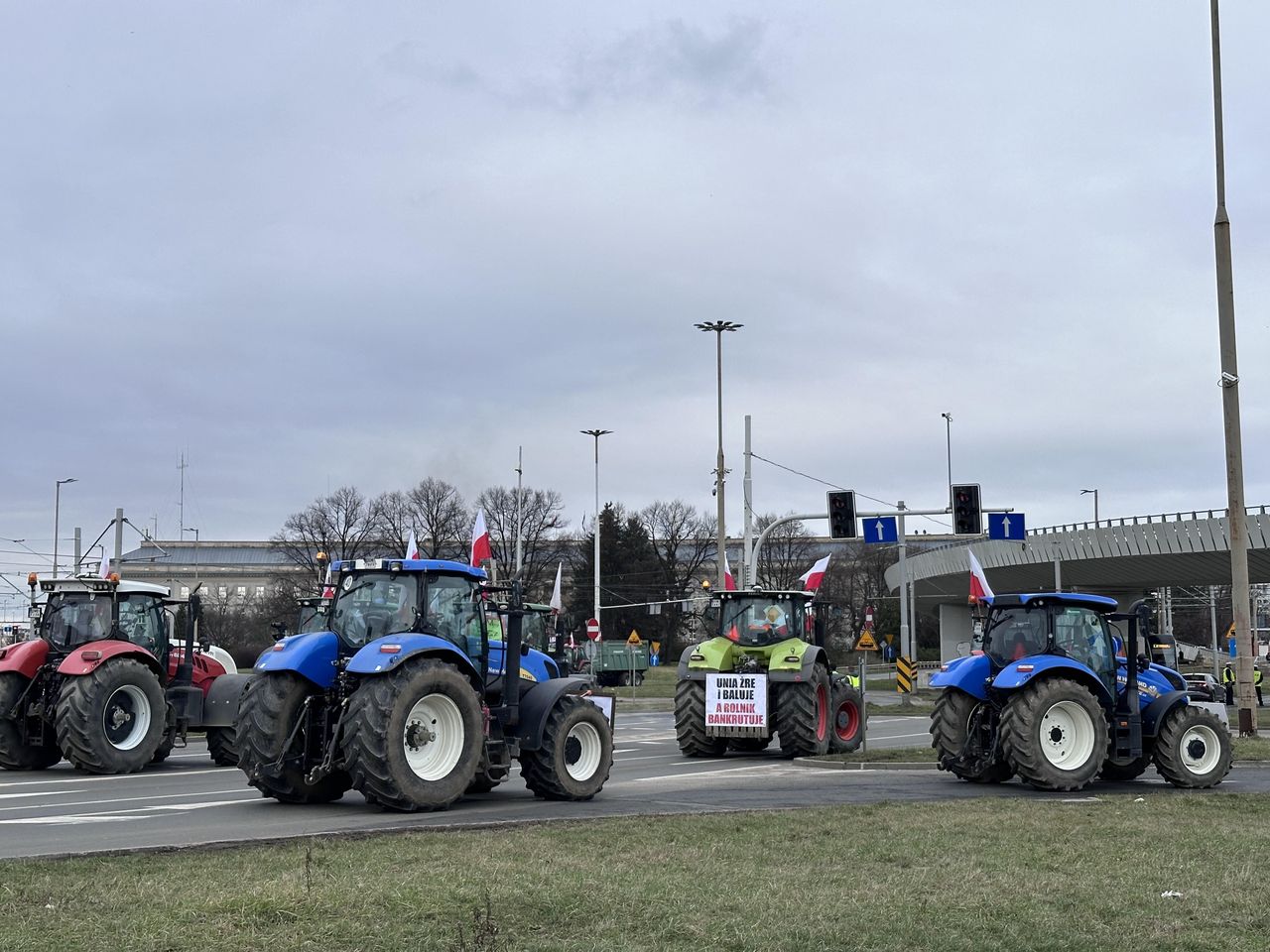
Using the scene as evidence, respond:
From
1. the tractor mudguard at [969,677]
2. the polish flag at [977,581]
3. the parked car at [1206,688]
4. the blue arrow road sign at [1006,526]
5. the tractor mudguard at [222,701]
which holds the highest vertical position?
the blue arrow road sign at [1006,526]

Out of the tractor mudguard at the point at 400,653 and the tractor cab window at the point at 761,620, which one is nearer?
the tractor mudguard at the point at 400,653

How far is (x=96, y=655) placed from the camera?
63.7ft

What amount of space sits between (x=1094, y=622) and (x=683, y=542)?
317 ft

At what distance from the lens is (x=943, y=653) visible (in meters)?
93.0

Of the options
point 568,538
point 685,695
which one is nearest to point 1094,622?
point 685,695

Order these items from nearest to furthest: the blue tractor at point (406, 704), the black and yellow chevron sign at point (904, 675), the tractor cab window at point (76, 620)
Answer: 1. the blue tractor at point (406, 704)
2. the tractor cab window at point (76, 620)
3. the black and yellow chevron sign at point (904, 675)

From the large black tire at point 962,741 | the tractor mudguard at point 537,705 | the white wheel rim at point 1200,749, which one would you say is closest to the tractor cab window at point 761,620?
the large black tire at point 962,741

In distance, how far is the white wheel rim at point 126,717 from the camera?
19672mm

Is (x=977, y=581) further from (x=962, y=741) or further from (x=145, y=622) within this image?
(x=145, y=622)

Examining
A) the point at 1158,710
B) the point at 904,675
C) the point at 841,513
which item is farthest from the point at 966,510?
the point at 1158,710

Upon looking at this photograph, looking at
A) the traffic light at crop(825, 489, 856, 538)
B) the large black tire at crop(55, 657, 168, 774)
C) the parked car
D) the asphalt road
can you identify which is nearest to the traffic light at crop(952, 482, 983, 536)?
the traffic light at crop(825, 489, 856, 538)

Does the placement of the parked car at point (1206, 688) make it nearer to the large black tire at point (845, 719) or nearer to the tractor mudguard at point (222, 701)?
the large black tire at point (845, 719)

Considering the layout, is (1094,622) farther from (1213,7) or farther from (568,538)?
(568,538)

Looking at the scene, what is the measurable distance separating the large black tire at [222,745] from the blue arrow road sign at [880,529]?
2179cm
